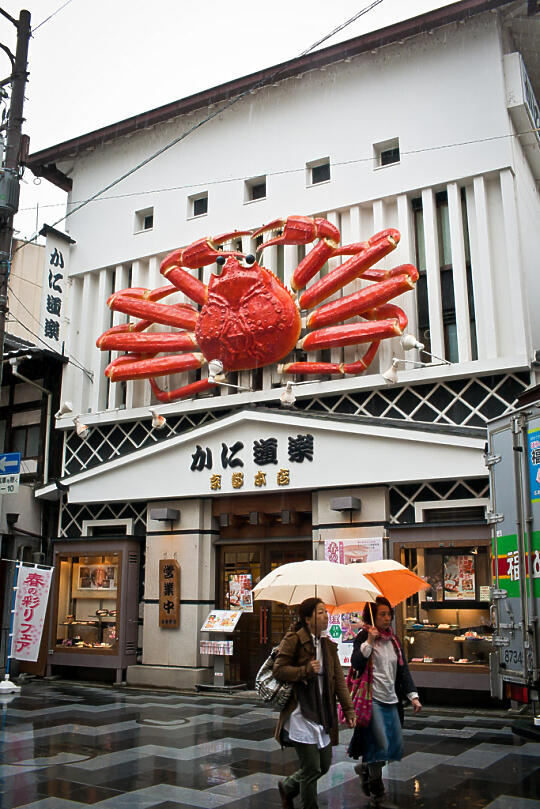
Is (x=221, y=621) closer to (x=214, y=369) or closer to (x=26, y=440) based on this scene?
(x=214, y=369)

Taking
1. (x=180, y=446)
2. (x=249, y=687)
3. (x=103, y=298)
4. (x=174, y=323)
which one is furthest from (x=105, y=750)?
(x=103, y=298)

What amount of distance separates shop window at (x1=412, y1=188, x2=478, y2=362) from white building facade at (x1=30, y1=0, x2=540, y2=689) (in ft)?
0.13

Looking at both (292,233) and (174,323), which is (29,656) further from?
(292,233)

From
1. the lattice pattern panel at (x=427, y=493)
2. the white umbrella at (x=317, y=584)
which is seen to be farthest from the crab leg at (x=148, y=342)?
the white umbrella at (x=317, y=584)

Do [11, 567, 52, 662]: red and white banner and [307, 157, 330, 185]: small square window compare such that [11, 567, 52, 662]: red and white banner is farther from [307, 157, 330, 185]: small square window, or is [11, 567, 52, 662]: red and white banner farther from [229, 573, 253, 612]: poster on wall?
[307, 157, 330, 185]: small square window

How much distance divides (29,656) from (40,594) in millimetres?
1174

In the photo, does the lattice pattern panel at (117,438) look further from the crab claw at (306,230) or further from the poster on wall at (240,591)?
the crab claw at (306,230)

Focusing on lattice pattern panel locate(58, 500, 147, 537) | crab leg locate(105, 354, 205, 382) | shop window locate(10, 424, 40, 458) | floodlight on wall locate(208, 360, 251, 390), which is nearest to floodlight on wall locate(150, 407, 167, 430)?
crab leg locate(105, 354, 205, 382)

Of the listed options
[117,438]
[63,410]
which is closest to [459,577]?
[117,438]

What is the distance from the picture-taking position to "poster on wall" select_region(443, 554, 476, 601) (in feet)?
39.0

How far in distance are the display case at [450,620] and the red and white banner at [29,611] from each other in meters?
7.17

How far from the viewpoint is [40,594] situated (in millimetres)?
14695

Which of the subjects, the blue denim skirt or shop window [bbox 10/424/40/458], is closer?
the blue denim skirt

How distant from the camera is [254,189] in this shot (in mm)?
16828
